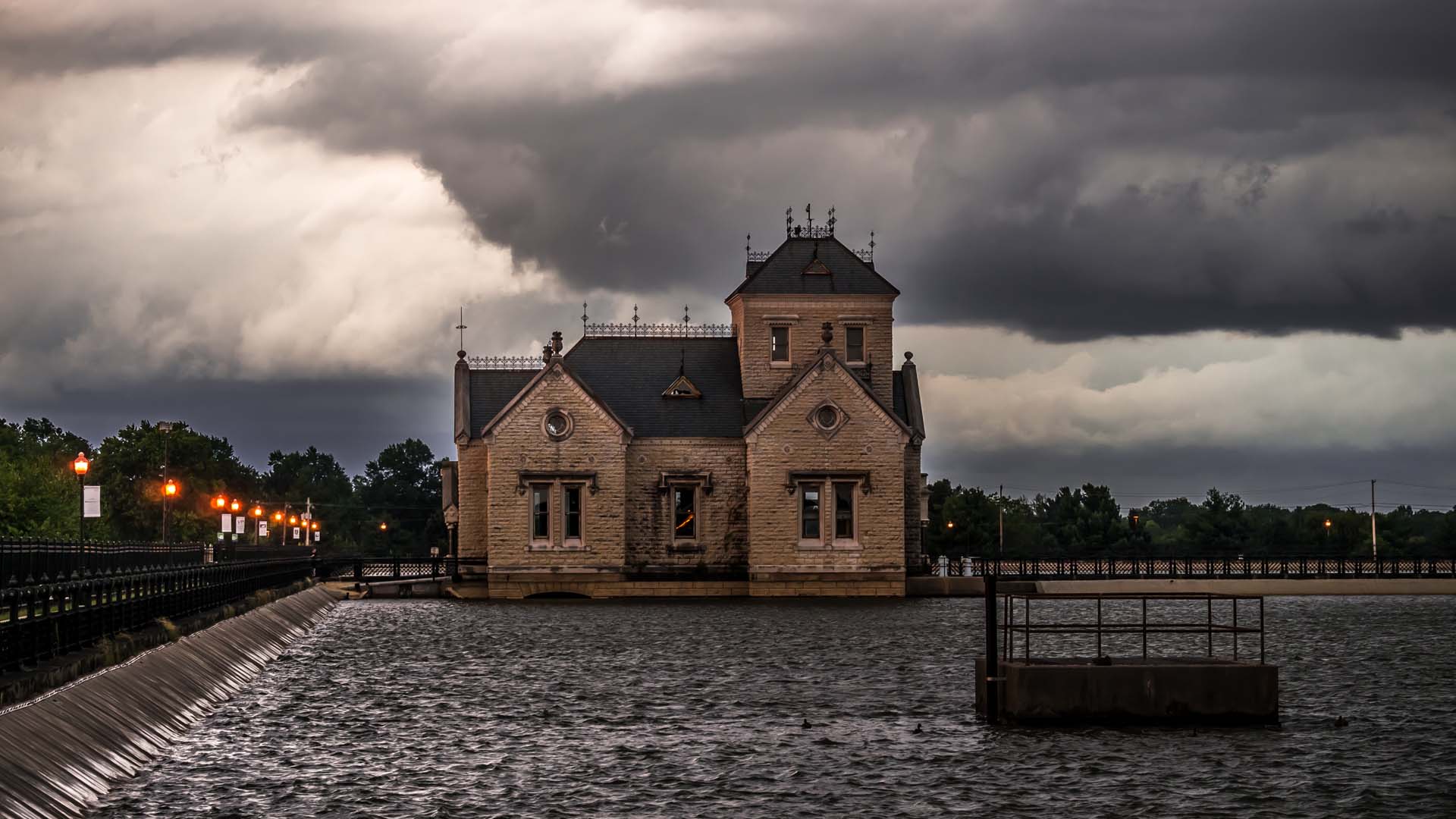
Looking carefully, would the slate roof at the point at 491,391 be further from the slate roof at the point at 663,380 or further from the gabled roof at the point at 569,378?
the gabled roof at the point at 569,378

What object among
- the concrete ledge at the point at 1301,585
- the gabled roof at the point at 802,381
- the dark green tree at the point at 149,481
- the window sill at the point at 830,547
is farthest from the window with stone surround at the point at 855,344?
the dark green tree at the point at 149,481

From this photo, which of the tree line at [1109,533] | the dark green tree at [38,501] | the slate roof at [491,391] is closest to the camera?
the slate roof at [491,391]

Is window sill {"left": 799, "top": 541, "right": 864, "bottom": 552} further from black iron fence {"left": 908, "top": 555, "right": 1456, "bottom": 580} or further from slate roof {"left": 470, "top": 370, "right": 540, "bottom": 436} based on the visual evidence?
slate roof {"left": 470, "top": 370, "right": 540, "bottom": 436}

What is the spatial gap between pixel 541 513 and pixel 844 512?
13.1 meters

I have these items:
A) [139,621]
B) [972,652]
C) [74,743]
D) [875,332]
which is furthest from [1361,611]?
[74,743]

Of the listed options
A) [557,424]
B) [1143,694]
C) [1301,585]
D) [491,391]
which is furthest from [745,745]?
[1301,585]

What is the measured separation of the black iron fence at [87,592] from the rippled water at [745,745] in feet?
8.70

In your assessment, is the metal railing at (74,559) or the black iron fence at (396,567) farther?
the black iron fence at (396,567)

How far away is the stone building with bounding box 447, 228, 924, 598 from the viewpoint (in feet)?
255

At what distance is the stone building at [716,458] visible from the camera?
7775cm

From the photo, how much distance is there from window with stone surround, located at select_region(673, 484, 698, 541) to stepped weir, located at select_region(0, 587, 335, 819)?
39495 mm

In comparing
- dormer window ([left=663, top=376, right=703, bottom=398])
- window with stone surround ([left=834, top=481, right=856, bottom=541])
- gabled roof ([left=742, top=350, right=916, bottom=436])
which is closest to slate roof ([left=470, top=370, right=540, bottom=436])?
dormer window ([left=663, top=376, right=703, bottom=398])

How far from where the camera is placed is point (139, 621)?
36.8 m

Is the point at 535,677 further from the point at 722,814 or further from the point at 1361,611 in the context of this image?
the point at 1361,611
